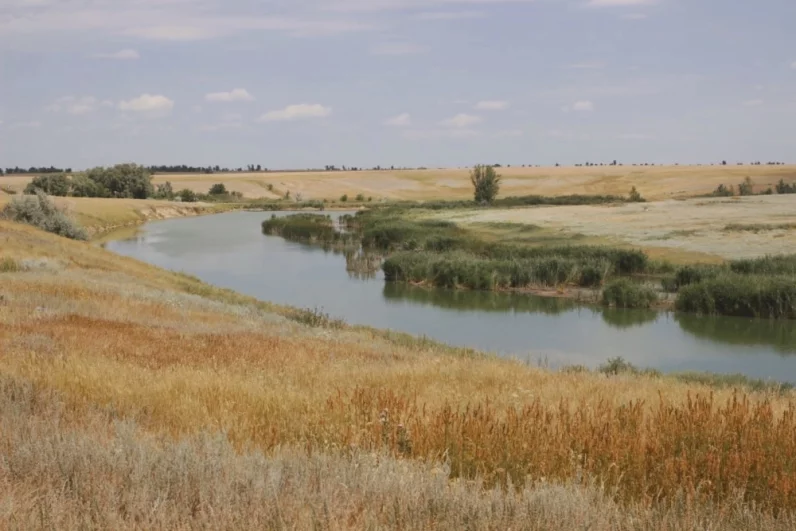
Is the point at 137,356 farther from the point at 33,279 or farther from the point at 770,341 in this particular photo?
the point at 770,341

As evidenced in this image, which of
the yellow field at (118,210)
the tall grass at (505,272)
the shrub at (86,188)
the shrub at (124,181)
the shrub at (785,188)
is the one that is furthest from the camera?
the shrub at (124,181)

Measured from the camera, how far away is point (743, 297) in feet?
83.9

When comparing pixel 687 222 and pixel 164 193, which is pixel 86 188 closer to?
pixel 164 193

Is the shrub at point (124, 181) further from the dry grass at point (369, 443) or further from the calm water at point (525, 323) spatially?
the dry grass at point (369, 443)

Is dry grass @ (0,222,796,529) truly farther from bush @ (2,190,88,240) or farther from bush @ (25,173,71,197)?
bush @ (25,173,71,197)

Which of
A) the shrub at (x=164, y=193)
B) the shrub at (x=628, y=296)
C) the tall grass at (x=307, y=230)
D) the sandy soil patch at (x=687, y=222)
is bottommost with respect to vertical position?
the shrub at (x=628, y=296)

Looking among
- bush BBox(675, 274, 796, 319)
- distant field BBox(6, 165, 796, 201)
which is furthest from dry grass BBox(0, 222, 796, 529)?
distant field BBox(6, 165, 796, 201)

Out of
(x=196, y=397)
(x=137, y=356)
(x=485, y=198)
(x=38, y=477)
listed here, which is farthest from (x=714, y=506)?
(x=485, y=198)

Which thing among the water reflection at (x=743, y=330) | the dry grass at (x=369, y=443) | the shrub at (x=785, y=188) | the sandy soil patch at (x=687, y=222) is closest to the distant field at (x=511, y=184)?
the shrub at (x=785, y=188)

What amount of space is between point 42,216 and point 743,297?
3404 centimetres

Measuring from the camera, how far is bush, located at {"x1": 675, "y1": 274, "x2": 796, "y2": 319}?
82.1ft

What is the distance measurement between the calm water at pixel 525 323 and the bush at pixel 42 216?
457 cm

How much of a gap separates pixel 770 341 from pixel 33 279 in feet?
64.9

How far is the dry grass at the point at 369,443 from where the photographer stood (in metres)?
3.58
